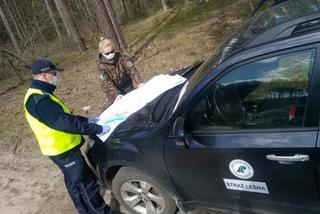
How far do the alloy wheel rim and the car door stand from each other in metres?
0.69

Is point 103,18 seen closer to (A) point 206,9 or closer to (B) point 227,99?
(A) point 206,9

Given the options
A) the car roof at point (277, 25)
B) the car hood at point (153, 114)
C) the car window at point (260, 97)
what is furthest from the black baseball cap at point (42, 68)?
the car roof at point (277, 25)

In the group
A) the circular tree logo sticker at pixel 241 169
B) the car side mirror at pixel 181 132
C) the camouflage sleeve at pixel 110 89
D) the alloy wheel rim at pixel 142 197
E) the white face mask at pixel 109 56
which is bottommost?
the alloy wheel rim at pixel 142 197

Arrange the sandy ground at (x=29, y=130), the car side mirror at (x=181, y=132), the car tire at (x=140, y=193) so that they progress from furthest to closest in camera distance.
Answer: the sandy ground at (x=29, y=130)
the car tire at (x=140, y=193)
the car side mirror at (x=181, y=132)

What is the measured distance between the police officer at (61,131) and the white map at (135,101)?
141mm

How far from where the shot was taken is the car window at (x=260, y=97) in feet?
8.31

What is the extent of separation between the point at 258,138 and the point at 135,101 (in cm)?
178

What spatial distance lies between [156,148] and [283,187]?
113 centimetres

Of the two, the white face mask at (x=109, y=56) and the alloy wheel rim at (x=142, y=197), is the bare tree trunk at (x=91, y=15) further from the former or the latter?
the alloy wheel rim at (x=142, y=197)

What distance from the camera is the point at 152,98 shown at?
13.1ft

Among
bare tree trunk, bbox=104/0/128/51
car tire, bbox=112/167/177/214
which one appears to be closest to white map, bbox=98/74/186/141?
car tire, bbox=112/167/177/214

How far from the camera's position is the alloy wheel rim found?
12.8 ft

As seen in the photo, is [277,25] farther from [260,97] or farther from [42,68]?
[42,68]

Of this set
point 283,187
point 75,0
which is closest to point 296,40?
point 283,187
